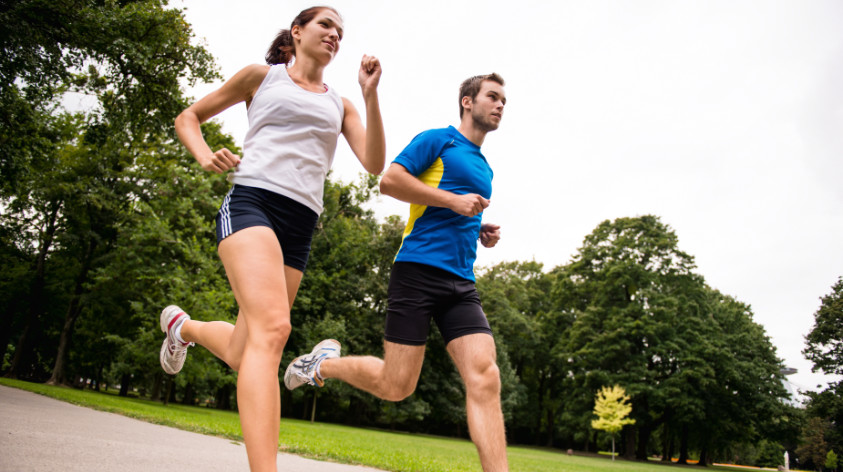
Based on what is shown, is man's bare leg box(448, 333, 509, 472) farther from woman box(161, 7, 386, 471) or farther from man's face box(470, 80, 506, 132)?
man's face box(470, 80, 506, 132)

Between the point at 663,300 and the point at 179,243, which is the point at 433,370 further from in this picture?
the point at 179,243

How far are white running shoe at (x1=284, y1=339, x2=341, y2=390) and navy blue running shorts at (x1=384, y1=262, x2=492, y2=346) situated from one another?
0.81 metres

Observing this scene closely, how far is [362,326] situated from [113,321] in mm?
12081

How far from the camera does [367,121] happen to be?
104 inches

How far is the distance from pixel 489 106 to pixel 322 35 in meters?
1.14

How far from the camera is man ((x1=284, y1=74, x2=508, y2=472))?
282 cm

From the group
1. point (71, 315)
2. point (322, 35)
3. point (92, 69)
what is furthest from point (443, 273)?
point (71, 315)

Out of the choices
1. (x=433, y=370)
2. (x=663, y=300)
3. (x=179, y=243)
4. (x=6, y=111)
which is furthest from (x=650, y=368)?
(x=6, y=111)

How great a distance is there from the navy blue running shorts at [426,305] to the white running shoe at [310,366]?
814 mm

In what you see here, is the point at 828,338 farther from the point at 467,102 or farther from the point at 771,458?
the point at 771,458

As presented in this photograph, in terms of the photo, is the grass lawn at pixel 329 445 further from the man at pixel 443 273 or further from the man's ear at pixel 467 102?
the man's ear at pixel 467 102

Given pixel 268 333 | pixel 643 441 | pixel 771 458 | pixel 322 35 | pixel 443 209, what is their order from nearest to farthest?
pixel 268 333 < pixel 322 35 < pixel 443 209 < pixel 643 441 < pixel 771 458

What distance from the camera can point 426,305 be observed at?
3029 millimetres

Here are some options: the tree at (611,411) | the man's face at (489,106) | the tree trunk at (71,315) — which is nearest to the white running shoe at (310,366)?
the man's face at (489,106)
